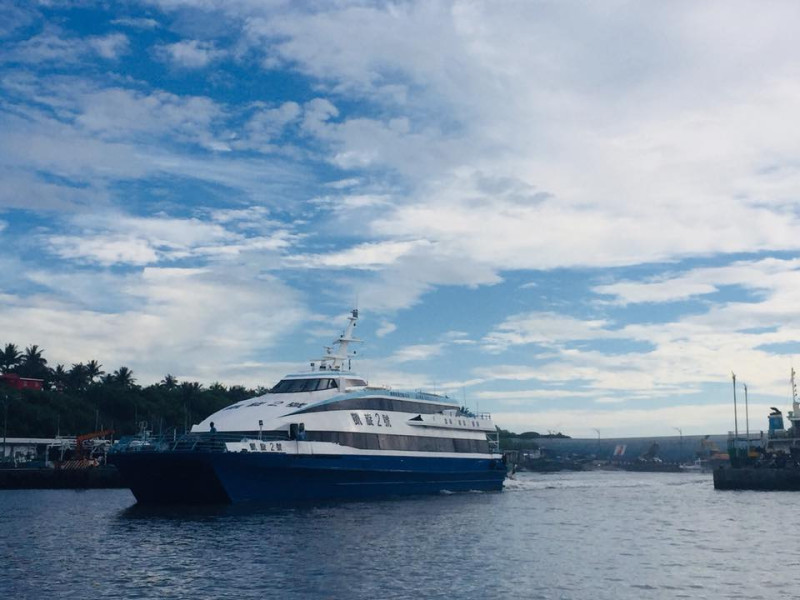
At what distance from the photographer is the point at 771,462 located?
72812 millimetres

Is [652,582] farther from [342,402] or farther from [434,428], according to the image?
[434,428]

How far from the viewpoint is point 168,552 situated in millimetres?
29031

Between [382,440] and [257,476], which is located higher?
[382,440]

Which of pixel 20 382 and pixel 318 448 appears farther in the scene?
pixel 20 382

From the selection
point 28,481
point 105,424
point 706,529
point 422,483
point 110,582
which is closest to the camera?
point 110,582

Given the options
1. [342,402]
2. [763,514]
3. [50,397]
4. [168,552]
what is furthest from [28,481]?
[763,514]

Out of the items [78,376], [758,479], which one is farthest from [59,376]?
[758,479]

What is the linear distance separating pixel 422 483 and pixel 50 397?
177 feet

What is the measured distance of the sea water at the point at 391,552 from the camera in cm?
2359

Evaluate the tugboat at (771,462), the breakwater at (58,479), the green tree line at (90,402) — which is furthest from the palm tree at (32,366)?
the tugboat at (771,462)

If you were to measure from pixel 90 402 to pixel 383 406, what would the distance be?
5810 cm

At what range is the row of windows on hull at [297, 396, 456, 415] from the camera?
48500mm

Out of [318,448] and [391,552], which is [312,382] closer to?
[318,448]

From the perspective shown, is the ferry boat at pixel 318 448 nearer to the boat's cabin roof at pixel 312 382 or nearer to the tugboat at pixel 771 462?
the boat's cabin roof at pixel 312 382
